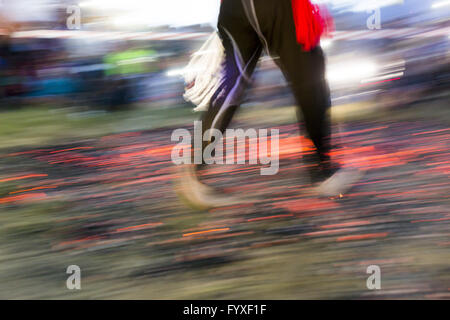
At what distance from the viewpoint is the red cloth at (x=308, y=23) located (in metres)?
2.57

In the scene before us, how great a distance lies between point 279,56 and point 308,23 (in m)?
0.20

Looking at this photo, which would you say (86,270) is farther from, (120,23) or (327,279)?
(120,23)

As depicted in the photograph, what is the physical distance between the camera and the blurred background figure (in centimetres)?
228

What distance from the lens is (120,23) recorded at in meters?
7.52

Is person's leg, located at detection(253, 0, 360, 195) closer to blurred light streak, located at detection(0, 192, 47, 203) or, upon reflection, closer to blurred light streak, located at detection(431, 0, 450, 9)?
blurred light streak, located at detection(0, 192, 47, 203)

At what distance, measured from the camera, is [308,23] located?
A: 2578 mm

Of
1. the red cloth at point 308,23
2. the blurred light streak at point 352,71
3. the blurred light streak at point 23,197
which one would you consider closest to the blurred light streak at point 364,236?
the red cloth at point 308,23

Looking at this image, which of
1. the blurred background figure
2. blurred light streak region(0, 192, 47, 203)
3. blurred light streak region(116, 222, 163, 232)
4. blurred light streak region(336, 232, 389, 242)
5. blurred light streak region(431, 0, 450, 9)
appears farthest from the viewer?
blurred light streak region(431, 0, 450, 9)

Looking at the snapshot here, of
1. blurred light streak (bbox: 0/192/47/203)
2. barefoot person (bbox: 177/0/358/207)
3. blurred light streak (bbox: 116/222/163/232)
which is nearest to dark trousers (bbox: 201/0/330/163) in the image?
barefoot person (bbox: 177/0/358/207)

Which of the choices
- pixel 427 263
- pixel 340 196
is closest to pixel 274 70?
pixel 340 196

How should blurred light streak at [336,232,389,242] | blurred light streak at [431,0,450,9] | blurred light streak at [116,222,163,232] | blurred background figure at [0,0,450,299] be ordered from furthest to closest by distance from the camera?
1. blurred light streak at [431,0,450,9]
2. blurred light streak at [116,222,163,232]
3. blurred light streak at [336,232,389,242]
4. blurred background figure at [0,0,450,299]

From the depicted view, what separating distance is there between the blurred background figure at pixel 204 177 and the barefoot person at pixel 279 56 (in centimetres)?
15

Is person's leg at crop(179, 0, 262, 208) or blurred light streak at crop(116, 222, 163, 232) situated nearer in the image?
person's leg at crop(179, 0, 262, 208)

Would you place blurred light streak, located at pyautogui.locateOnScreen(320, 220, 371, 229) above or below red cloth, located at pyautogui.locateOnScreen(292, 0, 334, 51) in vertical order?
below
